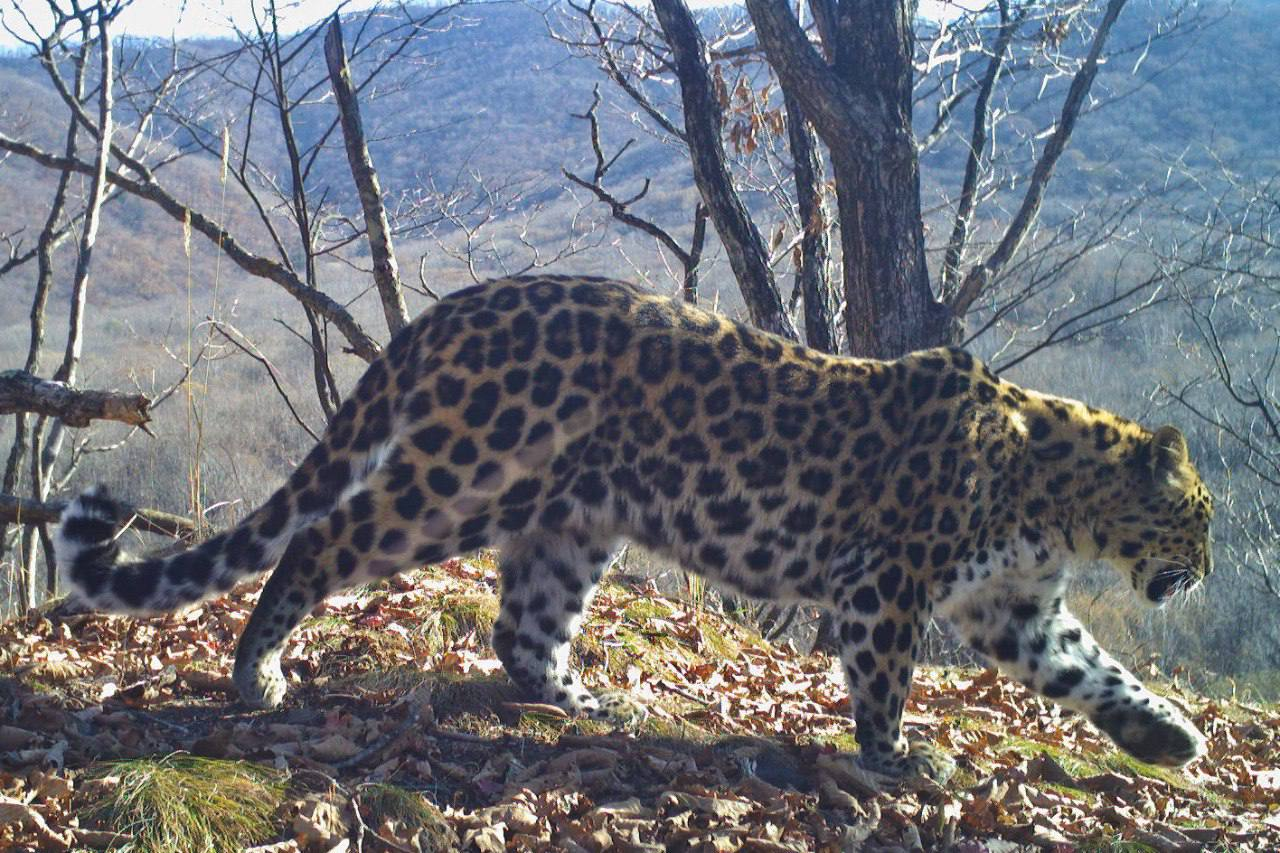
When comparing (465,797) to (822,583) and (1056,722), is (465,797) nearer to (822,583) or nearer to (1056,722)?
(822,583)

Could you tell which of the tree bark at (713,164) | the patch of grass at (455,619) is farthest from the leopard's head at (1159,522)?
the patch of grass at (455,619)

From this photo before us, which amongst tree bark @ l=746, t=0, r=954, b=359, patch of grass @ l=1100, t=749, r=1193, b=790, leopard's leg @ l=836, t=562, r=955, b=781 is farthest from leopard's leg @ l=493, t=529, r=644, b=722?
tree bark @ l=746, t=0, r=954, b=359

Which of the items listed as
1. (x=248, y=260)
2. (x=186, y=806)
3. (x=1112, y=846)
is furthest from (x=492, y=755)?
(x=248, y=260)

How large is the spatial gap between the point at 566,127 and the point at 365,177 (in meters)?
41.6

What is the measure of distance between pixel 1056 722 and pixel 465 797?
4.06 m

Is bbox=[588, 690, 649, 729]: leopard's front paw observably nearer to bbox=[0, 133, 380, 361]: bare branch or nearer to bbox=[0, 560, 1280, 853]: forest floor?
bbox=[0, 560, 1280, 853]: forest floor

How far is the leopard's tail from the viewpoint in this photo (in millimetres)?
5020

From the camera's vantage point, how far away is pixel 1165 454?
618cm

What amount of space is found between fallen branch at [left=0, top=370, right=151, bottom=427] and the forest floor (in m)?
1.10

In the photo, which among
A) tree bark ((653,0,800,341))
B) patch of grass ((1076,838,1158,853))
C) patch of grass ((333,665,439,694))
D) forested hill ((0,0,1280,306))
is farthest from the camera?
forested hill ((0,0,1280,306))

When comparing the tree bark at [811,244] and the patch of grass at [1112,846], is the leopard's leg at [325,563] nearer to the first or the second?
the patch of grass at [1112,846]

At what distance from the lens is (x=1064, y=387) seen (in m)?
23.8

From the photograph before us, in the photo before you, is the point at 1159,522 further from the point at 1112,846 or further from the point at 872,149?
the point at 872,149

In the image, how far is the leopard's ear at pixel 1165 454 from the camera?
20.2ft
